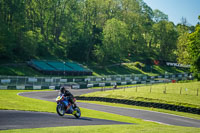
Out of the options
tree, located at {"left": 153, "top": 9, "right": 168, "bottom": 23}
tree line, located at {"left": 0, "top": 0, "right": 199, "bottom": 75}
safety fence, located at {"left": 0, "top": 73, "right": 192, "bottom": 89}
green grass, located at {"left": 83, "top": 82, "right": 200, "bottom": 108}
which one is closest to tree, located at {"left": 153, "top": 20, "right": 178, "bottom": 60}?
tree line, located at {"left": 0, "top": 0, "right": 199, "bottom": 75}

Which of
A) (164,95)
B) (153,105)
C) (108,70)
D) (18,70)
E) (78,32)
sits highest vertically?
(78,32)

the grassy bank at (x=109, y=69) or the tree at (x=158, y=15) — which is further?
the tree at (x=158, y=15)

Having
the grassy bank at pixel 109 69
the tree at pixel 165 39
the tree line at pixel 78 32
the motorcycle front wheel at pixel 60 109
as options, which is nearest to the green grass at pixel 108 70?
the grassy bank at pixel 109 69

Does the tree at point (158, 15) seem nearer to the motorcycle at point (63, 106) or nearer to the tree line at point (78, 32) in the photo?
the tree line at point (78, 32)

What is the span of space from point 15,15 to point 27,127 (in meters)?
57.4

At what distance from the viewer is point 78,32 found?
84.8 metres

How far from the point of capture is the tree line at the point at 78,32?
64.5 meters

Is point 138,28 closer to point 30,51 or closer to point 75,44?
point 75,44

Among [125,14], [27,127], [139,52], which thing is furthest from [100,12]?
[27,127]

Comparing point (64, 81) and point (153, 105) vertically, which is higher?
point (64, 81)

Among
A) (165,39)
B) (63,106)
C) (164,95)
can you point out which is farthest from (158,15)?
(63,106)

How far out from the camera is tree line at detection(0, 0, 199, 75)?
64.5 metres

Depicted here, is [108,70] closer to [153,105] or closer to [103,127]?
[153,105]

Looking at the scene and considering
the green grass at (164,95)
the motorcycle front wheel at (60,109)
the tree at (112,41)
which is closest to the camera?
the motorcycle front wheel at (60,109)
